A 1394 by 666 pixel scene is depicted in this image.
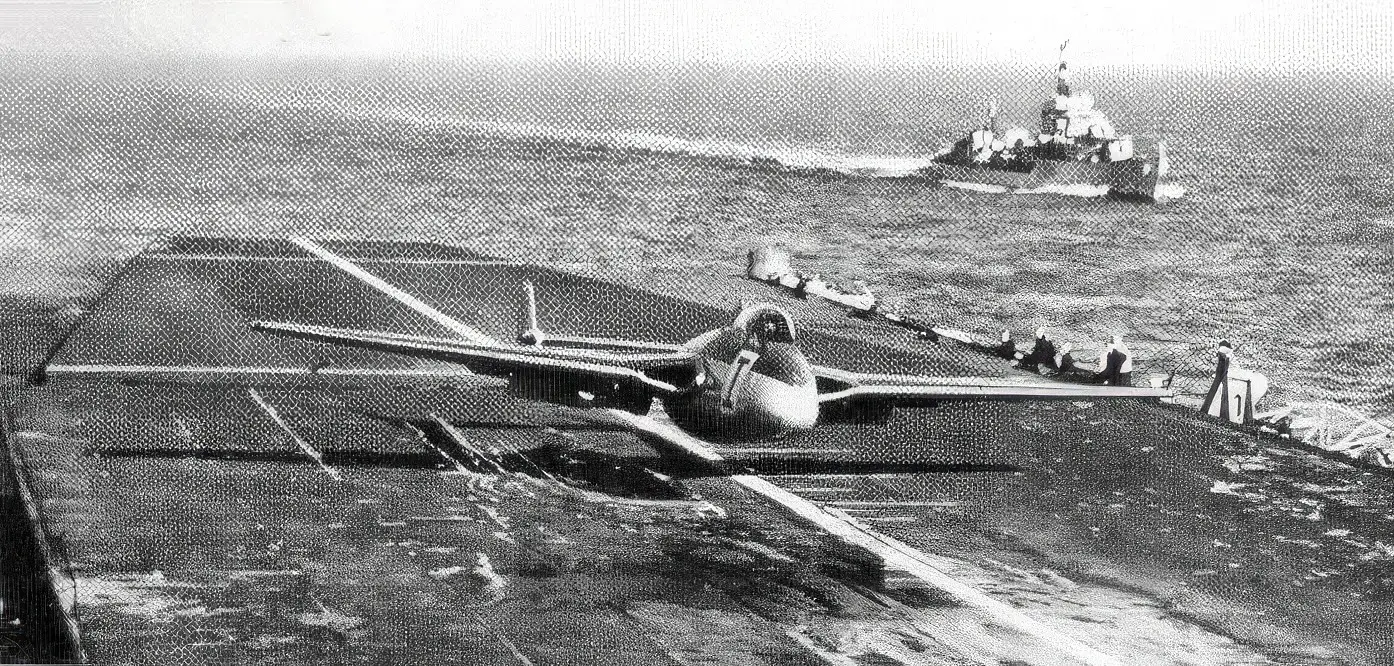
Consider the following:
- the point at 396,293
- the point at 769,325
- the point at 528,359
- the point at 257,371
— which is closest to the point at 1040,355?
the point at 769,325

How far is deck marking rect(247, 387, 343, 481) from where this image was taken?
20.0m

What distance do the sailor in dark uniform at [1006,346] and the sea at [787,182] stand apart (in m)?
0.13

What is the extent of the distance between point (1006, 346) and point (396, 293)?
12.0m

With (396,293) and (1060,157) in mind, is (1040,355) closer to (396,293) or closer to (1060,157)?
(1060,157)

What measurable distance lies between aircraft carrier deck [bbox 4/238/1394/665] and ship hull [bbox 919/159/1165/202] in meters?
3.00

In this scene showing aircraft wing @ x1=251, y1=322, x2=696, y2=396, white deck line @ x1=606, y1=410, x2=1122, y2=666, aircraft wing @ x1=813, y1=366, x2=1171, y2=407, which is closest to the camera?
white deck line @ x1=606, y1=410, x2=1122, y2=666

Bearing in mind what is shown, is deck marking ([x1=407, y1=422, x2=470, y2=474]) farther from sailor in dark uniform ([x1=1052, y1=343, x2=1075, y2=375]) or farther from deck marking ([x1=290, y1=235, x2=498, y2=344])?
sailor in dark uniform ([x1=1052, y1=343, x2=1075, y2=375])

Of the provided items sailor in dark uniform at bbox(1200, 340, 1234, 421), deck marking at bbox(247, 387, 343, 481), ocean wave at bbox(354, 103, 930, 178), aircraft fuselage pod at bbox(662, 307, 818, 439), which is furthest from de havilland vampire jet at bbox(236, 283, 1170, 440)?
sailor in dark uniform at bbox(1200, 340, 1234, 421)

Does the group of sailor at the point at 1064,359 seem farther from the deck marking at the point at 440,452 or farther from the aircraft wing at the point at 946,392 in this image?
the deck marking at the point at 440,452

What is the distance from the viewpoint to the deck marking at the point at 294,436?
65.5ft

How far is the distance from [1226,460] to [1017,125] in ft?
19.1

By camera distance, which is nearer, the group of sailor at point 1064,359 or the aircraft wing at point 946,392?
the aircraft wing at point 946,392

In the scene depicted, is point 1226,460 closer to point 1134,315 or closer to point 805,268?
point 1134,315

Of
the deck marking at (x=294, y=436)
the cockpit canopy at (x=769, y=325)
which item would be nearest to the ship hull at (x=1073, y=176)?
the cockpit canopy at (x=769, y=325)
